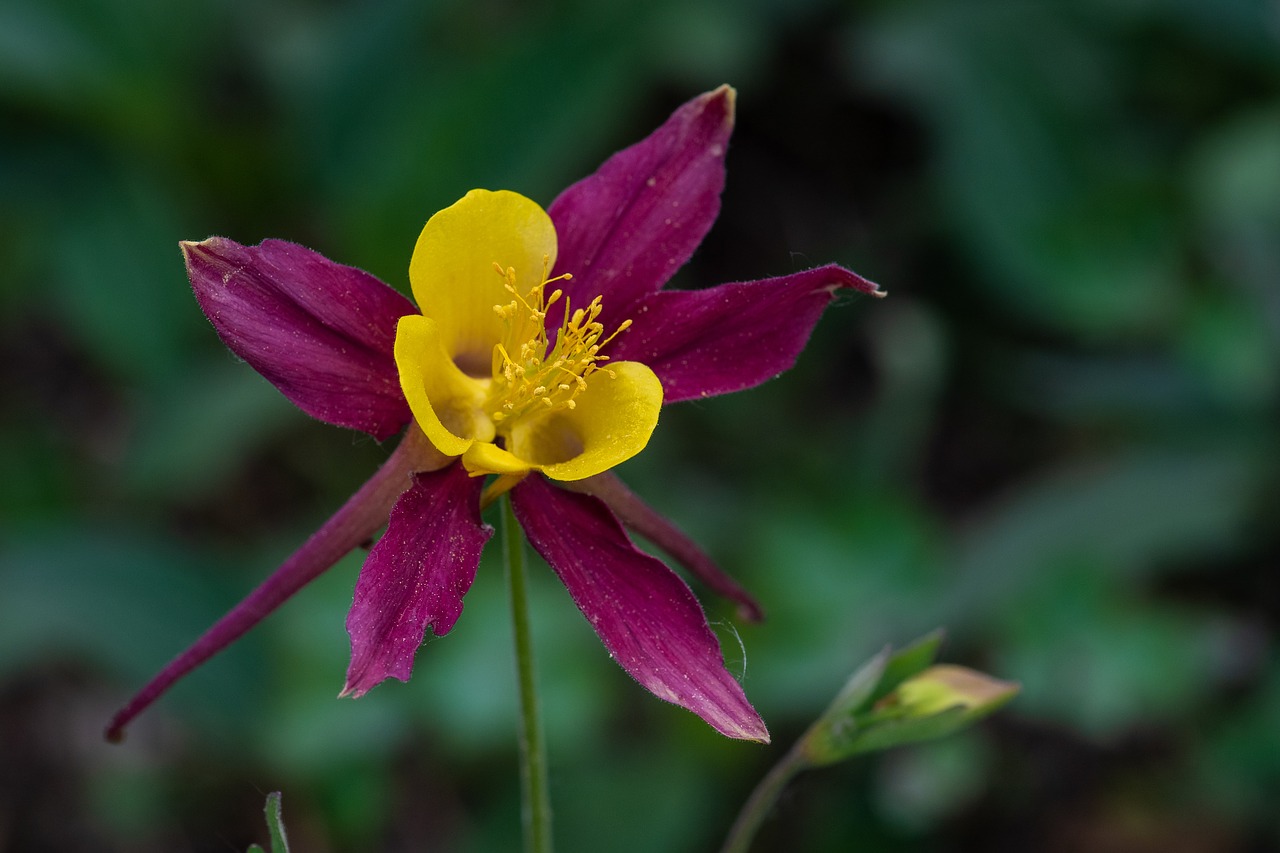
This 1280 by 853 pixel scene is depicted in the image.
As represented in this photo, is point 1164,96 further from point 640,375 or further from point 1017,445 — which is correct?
point 640,375

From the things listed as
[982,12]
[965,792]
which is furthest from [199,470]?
[982,12]

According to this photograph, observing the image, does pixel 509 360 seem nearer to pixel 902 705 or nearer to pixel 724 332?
pixel 724 332

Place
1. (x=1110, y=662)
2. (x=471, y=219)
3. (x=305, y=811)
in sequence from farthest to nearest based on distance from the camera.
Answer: (x=305, y=811) → (x=1110, y=662) → (x=471, y=219)

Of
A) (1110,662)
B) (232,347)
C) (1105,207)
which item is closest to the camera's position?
(232,347)

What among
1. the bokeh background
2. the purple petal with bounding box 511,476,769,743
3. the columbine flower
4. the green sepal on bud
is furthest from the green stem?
the bokeh background

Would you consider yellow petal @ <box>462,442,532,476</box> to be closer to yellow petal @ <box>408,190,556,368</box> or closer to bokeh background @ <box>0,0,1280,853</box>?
yellow petal @ <box>408,190,556,368</box>

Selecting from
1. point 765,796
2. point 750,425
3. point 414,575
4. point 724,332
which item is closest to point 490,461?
point 414,575
